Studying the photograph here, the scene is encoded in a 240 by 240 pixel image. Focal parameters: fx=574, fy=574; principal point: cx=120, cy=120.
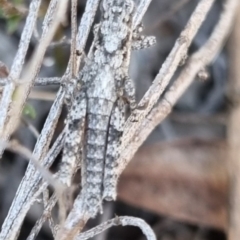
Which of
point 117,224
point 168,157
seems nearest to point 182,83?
point 168,157

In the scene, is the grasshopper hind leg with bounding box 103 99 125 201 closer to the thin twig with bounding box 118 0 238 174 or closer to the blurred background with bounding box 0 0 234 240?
the thin twig with bounding box 118 0 238 174

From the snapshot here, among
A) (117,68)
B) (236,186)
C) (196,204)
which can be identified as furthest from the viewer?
(196,204)

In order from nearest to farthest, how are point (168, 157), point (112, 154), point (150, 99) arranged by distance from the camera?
point (112, 154) → point (150, 99) → point (168, 157)

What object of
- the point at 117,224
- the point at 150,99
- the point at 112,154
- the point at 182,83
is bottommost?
the point at 117,224

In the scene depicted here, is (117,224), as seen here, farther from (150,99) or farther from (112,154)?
(150,99)

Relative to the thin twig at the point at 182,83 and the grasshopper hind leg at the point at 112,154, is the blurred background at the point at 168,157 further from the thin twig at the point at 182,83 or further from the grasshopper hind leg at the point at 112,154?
the grasshopper hind leg at the point at 112,154

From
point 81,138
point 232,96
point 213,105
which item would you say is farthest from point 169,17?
point 81,138

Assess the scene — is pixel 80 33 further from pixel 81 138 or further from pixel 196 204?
pixel 196 204

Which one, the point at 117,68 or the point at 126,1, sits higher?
the point at 126,1
